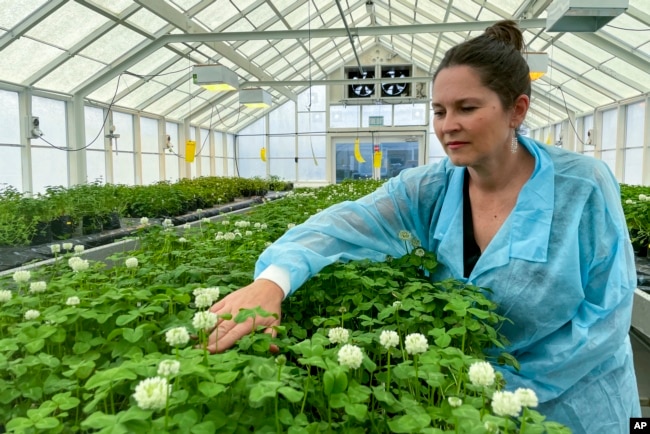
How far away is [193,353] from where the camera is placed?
759 millimetres

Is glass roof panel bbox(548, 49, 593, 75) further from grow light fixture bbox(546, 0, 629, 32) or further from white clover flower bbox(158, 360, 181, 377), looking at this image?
white clover flower bbox(158, 360, 181, 377)

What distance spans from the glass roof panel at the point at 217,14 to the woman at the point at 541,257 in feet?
30.0

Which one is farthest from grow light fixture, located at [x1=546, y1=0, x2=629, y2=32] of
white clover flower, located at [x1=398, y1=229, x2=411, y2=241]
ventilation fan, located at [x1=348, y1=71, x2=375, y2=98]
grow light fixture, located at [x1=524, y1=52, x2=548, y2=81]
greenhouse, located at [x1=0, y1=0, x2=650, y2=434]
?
ventilation fan, located at [x1=348, y1=71, x2=375, y2=98]

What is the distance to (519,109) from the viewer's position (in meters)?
1.31

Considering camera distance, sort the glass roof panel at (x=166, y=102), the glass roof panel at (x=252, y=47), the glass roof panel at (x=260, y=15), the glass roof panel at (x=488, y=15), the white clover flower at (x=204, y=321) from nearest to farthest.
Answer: the white clover flower at (x=204, y=321)
the glass roof panel at (x=488, y=15)
the glass roof panel at (x=260, y=15)
the glass roof panel at (x=252, y=47)
the glass roof panel at (x=166, y=102)

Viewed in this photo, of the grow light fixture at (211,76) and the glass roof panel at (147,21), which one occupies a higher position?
the glass roof panel at (147,21)

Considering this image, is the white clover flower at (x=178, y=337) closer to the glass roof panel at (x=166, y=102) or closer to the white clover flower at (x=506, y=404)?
the white clover flower at (x=506, y=404)

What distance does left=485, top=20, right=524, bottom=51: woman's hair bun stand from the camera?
4.48ft

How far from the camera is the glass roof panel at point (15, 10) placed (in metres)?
6.70

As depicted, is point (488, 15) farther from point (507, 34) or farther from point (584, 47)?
point (507, 34)

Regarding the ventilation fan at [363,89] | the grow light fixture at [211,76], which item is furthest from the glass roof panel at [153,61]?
the ventilation fan at [363,89]

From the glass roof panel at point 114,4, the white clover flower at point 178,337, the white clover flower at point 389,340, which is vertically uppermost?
the glass roof panel at point 114,4

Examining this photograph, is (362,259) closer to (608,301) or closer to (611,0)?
(608,301)

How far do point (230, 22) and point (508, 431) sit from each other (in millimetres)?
10670
